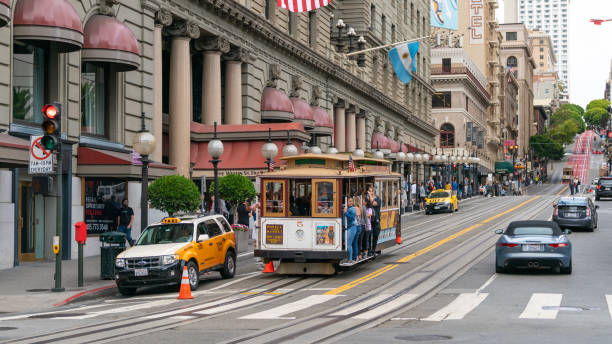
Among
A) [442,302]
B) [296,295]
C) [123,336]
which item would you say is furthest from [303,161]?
[123,336]

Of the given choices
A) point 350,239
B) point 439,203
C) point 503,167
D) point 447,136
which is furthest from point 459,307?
point 503,167

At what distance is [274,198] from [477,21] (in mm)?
110165

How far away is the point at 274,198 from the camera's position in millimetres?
22531

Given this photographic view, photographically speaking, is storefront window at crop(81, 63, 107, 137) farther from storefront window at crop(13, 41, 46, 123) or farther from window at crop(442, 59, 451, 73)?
window at crop(442, 59, 451, 73)

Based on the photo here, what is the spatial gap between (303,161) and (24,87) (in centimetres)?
910

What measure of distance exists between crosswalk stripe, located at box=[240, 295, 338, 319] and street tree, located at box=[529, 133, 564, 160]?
169058mm

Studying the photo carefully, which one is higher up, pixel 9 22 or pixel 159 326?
pixel 9 22

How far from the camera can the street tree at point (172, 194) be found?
25062 millimetres

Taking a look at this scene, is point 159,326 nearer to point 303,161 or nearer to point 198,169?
point 303,161

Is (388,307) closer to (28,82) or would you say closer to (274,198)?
(274,198)

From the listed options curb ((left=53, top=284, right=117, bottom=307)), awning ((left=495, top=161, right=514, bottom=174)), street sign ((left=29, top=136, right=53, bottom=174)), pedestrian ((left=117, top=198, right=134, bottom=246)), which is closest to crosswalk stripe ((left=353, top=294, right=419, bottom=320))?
curb ((left=53, top=284, right=117, bottom=307))

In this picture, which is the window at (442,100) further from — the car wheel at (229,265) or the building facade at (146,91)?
the car wheel at (229,265)

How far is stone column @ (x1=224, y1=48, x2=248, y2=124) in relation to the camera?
40.3 m

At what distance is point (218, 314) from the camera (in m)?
15.7
